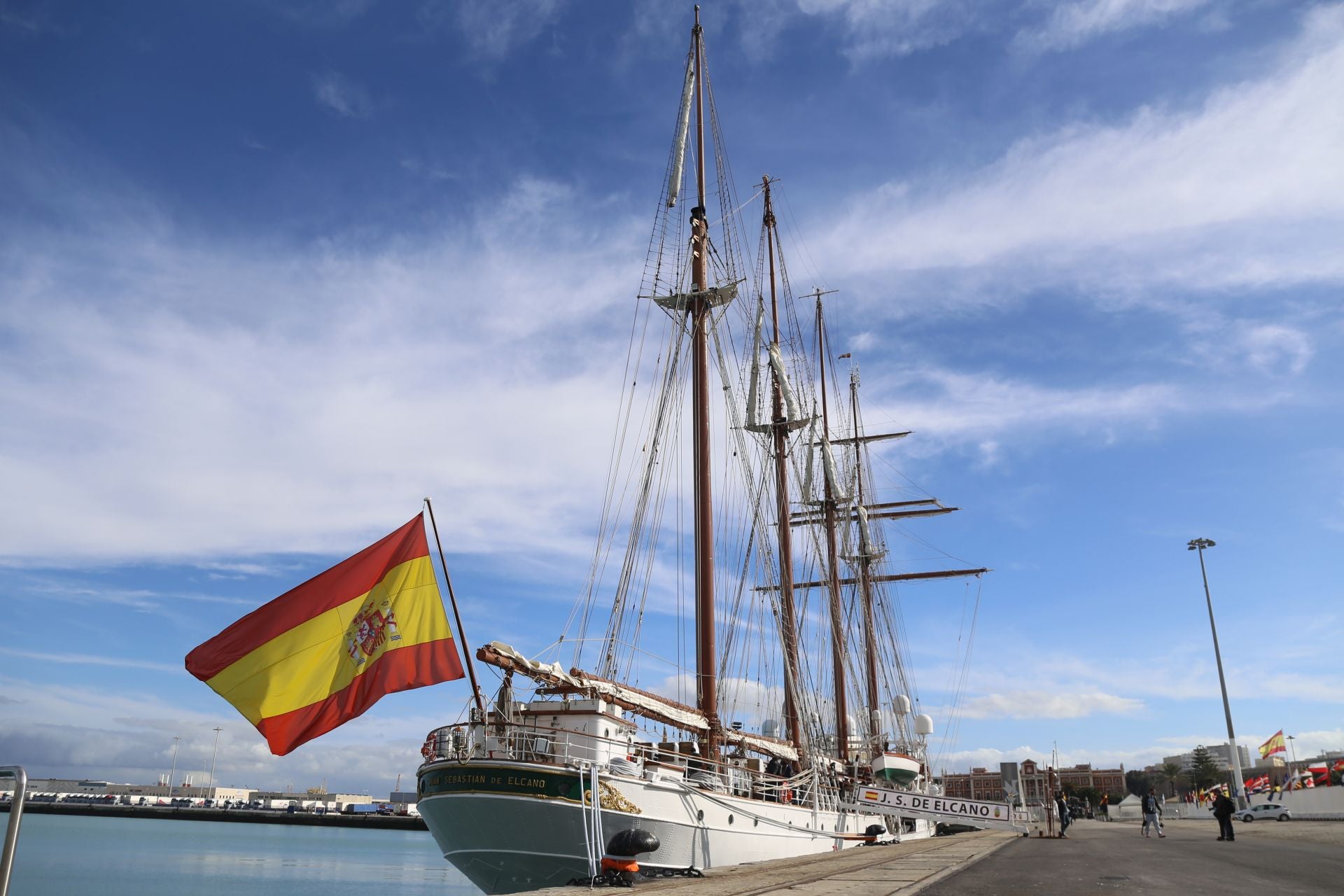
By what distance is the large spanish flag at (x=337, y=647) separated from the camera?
11.1 m

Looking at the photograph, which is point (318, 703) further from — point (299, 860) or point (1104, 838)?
point (299, 860)

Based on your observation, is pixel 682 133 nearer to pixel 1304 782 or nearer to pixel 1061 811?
pixel 1061 811

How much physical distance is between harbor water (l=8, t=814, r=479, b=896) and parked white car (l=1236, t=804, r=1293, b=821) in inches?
1595

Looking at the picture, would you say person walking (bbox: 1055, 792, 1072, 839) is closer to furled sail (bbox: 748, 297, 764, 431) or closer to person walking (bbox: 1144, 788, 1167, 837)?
person walking (bbox: 1144, 788, 1167, 837)

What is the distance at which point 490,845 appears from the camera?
709 inches

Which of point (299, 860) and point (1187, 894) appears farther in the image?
point (299, 860)

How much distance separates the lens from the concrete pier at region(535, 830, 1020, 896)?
10.8 m

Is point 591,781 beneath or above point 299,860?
above

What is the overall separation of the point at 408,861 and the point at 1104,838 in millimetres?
57290

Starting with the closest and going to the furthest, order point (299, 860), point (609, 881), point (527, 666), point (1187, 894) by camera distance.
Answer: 1. point (1187, 894)
2. point (609, 881)
3. point (527, 666)
4. point (299, 860)

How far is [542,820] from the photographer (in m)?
17.4

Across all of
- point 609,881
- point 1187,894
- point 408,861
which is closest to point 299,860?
point 408,861

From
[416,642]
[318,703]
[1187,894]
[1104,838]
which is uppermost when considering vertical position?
[416,642]

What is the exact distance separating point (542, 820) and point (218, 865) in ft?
176
